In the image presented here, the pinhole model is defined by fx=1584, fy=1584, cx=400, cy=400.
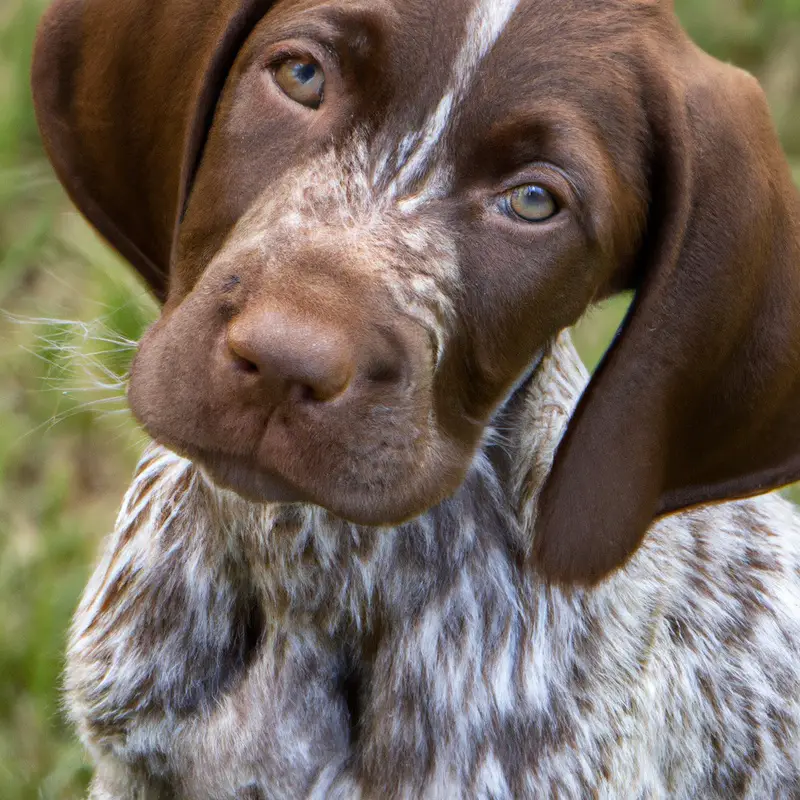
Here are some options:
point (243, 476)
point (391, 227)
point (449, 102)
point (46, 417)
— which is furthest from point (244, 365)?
point (46, 417)

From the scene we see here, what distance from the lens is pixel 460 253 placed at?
9.07ft

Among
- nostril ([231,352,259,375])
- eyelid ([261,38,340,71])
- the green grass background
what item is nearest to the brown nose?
nostril ([231,352,259,375])

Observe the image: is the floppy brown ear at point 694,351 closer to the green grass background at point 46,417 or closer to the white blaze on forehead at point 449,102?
the white blaze on forehead at point 449,102

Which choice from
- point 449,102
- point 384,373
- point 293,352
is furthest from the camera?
point 449,102

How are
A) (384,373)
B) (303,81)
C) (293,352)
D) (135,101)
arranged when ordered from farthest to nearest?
1. (135,101)
2. (303,81)
3. (384,373)
4. (293,352)

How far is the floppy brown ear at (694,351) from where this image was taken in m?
2.85

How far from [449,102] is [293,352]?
1.87 ft

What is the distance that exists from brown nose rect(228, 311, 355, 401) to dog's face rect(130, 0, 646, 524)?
0.03 meters

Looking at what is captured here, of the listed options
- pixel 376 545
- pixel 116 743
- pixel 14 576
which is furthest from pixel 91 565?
pixel 376 545

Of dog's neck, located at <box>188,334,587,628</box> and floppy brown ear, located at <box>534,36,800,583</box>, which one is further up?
floppy brown ear, located at <box>534,36,800,583</box>

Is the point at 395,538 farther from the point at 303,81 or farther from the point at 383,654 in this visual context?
the point at 303,81

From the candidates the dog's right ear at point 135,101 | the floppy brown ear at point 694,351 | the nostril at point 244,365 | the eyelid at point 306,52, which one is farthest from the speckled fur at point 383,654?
the eyelid at point 306,52

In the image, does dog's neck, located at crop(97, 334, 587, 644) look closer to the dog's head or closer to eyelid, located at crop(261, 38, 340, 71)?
the dog's head

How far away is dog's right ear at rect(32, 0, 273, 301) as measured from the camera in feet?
9.93
